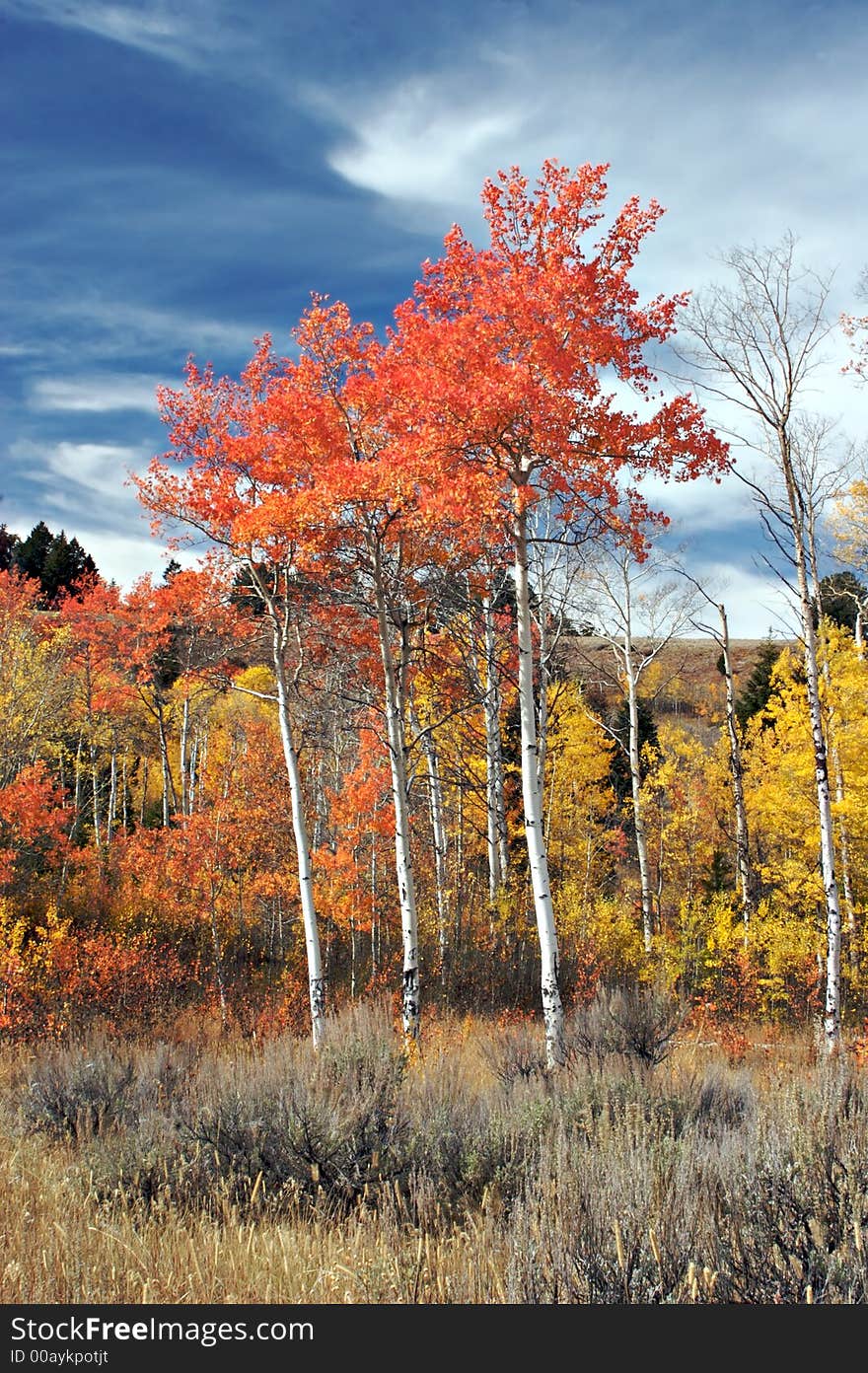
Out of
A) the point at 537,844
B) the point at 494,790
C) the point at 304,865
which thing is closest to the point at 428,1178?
the point at 537,844

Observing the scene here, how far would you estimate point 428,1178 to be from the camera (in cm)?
529

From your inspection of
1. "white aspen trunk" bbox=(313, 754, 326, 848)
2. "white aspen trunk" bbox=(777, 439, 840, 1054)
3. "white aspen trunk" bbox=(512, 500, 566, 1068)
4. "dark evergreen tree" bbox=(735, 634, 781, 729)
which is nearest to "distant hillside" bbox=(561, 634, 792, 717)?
"dark evergreen tree" bbox=(735, 634, 781, 729)

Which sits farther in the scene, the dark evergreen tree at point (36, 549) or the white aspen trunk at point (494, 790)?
the dark evergreen tree at point (36, 549)

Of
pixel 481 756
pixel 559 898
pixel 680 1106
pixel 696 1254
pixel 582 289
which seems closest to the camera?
pixel 696 1254

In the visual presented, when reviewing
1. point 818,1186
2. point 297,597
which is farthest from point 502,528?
point 818,1186

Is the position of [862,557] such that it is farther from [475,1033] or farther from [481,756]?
[475,1033]

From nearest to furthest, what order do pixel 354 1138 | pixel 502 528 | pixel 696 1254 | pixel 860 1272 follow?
pixel 860 1272 → pixel 696 1254 → pixel 354 1138 → pixel 502 528

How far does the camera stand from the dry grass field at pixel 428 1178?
3.64 meters

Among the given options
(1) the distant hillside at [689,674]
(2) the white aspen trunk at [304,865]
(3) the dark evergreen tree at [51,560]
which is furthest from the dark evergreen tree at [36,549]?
(2) the white aspen trunk at [304,865]

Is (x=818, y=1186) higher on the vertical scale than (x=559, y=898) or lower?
higher

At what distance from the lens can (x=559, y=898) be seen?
70.0 feet

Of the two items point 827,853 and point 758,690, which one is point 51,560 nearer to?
point 758,690

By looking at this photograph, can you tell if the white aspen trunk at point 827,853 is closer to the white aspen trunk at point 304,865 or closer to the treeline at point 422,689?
the treeline at point 422,689

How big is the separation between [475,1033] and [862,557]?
42.0 feet
